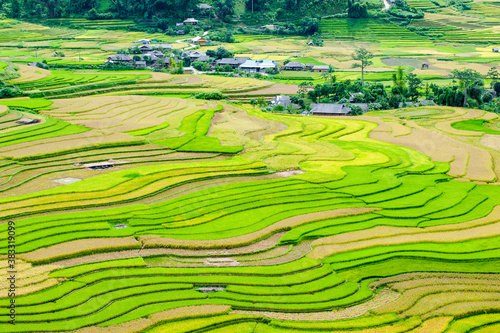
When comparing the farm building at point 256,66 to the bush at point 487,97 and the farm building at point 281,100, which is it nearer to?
the farm building at point 281,100

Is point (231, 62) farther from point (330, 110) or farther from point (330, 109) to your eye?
point (330, 110)

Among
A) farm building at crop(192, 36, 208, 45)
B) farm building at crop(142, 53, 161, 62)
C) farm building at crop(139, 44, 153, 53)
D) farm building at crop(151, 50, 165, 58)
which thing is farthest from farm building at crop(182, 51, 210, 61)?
farm building at crop(192, 36, 208, 45)

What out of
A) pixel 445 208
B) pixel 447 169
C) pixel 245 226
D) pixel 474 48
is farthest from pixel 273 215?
pixel 474 48

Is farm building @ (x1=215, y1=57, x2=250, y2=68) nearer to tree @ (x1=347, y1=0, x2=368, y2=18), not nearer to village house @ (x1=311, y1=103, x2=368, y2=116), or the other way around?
village house @ (x1=311, y1=103, x2=368, y2=116)

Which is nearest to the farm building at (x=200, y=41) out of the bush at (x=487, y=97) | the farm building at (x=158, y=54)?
the farm building at (x=158, y=54)

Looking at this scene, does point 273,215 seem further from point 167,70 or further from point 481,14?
point 481,14
